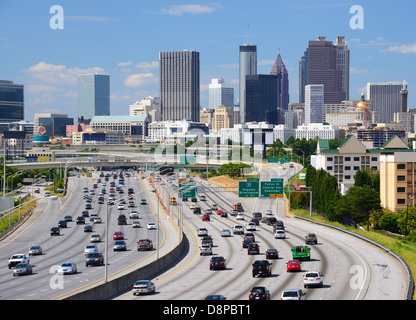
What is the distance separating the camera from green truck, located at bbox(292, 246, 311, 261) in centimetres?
6238

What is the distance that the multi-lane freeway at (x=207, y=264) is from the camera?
44812mm

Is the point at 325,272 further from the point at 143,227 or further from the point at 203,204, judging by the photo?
the point at 203,204

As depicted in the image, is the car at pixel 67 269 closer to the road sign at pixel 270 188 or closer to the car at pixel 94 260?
the car at pixel 94 260

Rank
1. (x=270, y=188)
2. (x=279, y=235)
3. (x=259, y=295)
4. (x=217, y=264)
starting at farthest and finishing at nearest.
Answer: (x=270, y=188) < (x=279, y=235) < (x=217, y=264) < (x=259, y=295)

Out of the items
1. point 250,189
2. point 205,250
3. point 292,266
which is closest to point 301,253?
point 292,266

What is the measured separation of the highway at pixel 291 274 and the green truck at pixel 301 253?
58cm

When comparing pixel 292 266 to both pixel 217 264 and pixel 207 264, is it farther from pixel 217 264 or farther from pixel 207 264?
pixel 207 264

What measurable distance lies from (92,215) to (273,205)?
36.0m

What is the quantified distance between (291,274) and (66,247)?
32995 mm

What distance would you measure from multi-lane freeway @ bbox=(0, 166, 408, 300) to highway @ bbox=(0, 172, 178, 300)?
0.26ft

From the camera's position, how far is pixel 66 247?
78.6 metres

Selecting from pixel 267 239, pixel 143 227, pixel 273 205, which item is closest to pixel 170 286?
pixel 267 239

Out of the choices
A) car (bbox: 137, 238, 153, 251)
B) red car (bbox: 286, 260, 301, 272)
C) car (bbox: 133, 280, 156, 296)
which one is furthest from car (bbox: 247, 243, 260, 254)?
car (bbox: 133, 280, 156, 296)

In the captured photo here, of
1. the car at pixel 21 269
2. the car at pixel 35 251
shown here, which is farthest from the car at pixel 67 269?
the car at pixel 35 251
